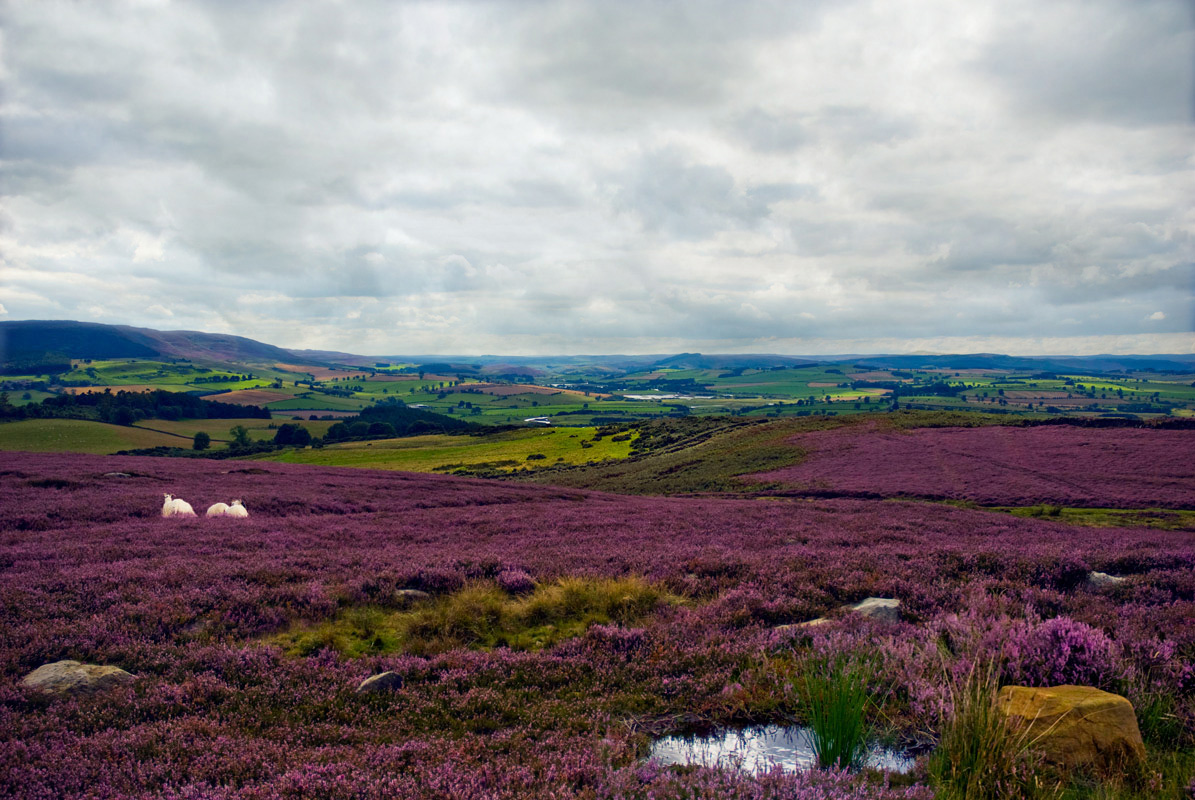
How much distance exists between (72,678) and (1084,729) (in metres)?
10.6

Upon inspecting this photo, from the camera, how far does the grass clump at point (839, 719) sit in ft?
17.0

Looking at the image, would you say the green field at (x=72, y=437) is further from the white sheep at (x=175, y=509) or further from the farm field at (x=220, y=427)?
the white sheep at (x=175, y=509)

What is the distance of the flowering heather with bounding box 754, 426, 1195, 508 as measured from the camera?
3938cm

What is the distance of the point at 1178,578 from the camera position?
392 inches

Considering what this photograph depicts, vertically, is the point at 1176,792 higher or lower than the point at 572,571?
higher

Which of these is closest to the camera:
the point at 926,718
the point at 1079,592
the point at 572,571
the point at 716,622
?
the point at 926,718

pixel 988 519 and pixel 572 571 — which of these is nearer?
pixel 572 571

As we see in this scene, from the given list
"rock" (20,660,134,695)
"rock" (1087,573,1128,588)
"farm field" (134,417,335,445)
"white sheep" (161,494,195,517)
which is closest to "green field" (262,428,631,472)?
"farm field" (134,417,335,445)

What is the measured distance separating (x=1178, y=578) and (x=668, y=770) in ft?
36.8

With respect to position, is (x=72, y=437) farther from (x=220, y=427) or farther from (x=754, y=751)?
(x=754, y=751)

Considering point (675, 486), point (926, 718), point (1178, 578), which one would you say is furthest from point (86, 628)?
point (675, 486)

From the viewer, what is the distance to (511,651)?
7.74 meters

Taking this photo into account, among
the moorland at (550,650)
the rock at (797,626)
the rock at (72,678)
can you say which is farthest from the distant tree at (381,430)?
the rock at (797,626)

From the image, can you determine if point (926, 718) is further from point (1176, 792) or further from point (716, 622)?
point (716, 622)
